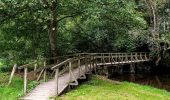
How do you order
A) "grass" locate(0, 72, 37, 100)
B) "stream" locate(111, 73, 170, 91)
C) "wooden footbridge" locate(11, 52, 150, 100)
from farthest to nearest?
"stream" locate(111, 73, 170, 91), "grass" locate(0, 72, 37, 100), "wooden footbridge" locate(11, 52, 150, 100)

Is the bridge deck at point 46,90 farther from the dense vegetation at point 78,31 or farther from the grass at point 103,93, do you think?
the dense vegetation at point 78,31

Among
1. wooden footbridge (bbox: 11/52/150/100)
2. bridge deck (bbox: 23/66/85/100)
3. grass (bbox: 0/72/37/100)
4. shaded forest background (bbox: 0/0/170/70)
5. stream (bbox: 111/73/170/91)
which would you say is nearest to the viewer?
bridge deck (bbox: 23/66/85/100)

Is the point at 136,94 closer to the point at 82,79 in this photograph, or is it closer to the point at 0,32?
the point at 82,79

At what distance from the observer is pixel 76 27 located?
114ft

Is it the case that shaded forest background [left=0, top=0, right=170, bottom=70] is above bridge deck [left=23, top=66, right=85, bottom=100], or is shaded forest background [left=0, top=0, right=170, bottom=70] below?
above

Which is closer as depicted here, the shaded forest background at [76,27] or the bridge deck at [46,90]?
the bridge deck at [46,90]

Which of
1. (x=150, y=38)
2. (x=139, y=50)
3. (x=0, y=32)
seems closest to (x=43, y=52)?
(x=0, y=32)

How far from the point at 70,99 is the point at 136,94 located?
481cm

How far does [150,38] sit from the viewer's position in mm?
38031

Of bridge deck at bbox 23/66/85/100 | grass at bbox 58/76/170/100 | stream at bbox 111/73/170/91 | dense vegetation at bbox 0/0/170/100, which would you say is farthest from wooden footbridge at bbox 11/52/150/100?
stream at bbox 111/73/170/91

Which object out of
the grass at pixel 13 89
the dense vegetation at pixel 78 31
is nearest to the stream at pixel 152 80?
the dense vegetation at pixel 78 31

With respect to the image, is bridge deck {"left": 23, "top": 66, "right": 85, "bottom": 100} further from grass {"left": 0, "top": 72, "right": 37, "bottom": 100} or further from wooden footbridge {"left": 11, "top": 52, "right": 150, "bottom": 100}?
grass {"left": 0, "top": 72, "right": 37, "bottom": 100}

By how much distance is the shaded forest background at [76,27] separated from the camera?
896 inches

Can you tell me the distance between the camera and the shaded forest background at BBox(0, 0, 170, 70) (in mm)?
22750
